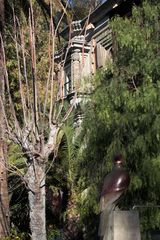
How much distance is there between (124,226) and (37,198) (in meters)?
2.69

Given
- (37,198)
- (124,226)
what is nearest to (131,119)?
(37,198)

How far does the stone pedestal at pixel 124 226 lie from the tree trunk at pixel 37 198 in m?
2.48

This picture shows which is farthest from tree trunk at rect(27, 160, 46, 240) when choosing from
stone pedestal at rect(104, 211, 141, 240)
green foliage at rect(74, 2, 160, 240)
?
green foliage at rect(74, 2, 160, 240)

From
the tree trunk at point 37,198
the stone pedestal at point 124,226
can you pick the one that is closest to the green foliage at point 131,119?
the tree trunk at point 37,198

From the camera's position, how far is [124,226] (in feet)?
27.9

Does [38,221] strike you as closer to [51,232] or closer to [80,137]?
[80,137]

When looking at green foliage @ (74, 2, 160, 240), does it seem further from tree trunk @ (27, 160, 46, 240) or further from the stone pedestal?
the stone pedestal

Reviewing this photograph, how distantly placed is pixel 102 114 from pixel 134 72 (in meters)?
1.53

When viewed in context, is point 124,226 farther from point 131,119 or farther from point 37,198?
point 131,119

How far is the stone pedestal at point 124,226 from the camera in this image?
27.8 ft

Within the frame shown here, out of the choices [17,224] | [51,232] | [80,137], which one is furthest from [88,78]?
[17,224]

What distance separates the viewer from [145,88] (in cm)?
1350

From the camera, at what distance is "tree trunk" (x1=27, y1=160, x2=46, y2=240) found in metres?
10.7

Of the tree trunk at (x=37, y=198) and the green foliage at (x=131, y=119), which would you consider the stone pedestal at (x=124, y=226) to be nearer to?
the tree trunk at (x=37, y=198)
